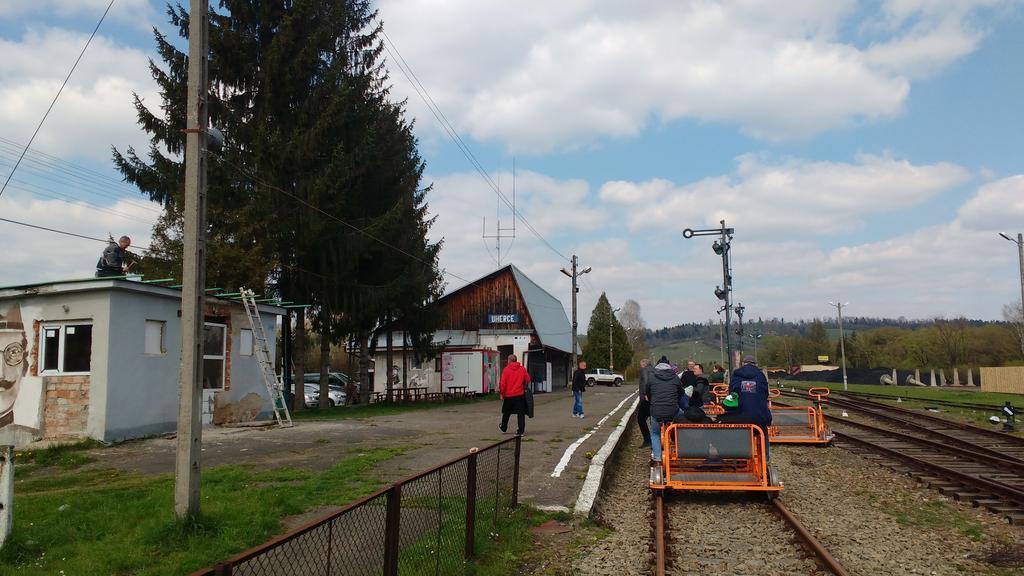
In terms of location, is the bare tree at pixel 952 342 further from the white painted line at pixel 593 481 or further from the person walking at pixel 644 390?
the white painted line at pixel 593 481

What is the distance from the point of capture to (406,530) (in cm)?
557

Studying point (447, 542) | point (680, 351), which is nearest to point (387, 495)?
point (447, 542)

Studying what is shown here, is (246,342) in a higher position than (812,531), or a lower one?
higher

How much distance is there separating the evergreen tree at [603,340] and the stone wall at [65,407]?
268ft

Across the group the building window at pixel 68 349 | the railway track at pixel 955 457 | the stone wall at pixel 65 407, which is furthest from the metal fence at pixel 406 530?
the building window at pixel 68 349

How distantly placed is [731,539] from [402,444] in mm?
7542

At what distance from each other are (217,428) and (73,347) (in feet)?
11.7

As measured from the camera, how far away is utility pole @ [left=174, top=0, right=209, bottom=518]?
6965 millimetres

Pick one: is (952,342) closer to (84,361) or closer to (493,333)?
(493,333)

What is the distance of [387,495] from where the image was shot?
482 centimetres

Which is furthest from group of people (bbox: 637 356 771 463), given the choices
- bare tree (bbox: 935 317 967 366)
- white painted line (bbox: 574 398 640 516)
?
bare tree (bbox: 935 317 967 366)

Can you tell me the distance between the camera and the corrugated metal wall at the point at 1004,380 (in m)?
48.0

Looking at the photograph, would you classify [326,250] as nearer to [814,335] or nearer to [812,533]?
[812,533]

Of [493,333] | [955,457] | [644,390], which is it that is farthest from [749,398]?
[493,333]
